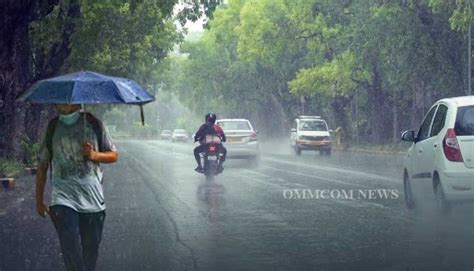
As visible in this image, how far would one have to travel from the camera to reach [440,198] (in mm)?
11172

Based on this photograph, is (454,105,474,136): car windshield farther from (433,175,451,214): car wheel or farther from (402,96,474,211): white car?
(433,175,451,214): car wheel

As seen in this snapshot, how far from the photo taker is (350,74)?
4431 cm

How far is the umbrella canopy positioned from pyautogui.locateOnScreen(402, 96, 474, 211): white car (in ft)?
19.7

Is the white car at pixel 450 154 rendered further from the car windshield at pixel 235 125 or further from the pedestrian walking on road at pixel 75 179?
the car windshield at pixel 235 125

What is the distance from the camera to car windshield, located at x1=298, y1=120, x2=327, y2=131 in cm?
4078

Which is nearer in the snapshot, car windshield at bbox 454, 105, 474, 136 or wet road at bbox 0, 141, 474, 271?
wet road at bbox 0, 141, 474, 271

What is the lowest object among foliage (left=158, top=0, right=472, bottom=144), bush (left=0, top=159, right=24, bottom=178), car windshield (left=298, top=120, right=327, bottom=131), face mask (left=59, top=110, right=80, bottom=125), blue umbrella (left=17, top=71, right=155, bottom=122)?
bush (left=0, top=159, right=24, bottom=178)

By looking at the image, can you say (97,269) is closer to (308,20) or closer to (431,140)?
(431,140)

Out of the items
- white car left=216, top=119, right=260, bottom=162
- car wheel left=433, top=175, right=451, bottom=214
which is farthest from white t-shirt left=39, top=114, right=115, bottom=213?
white car left=216, top=119, right=260, bottom=162

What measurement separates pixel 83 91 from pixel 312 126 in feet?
116

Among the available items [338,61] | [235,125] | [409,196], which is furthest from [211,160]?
[338,61]

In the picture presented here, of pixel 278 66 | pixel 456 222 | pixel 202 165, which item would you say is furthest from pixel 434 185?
pixel 278 66

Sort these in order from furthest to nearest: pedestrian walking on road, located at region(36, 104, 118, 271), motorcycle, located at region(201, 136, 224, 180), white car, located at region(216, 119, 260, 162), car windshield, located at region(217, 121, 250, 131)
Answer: car windshield, located at region(217, 121, 250, 131)
white car, located at region(216, 119, 260, 162)
motorcycle, located at region(201, 136, 224, 180)
pedestrian walking on road, located at region(36, 104, 118, 271)

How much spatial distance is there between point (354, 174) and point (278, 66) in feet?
117
